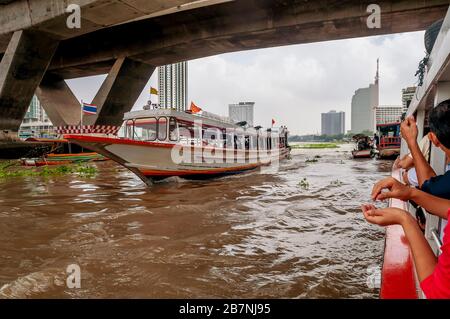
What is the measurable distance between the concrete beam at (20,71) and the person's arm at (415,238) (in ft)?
52.0

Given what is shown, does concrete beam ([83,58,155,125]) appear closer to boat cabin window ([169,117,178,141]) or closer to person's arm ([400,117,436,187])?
boat cabin window ([169,117,178,141])

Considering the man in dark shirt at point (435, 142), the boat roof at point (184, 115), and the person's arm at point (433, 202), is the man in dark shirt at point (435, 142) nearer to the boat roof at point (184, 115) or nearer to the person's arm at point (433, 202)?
the person's arm at point (433, 202)

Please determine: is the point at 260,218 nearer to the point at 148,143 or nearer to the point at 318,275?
the point at 318,275

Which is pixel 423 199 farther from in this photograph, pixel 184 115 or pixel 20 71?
pixel 20 71

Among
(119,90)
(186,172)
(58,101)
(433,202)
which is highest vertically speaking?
(119,90)

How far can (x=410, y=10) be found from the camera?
Result: 465 inches

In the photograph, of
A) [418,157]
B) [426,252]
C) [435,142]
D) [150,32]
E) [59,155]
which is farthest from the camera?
[59,155]

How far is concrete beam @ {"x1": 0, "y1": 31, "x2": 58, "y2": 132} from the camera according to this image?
13.4 metres

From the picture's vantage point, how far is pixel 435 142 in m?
1.62

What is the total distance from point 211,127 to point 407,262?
34.6 feet

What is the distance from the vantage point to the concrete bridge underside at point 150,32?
12.0 meters

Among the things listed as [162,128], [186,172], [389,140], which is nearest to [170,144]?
[162,128]

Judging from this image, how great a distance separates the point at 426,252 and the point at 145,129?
9.47 m

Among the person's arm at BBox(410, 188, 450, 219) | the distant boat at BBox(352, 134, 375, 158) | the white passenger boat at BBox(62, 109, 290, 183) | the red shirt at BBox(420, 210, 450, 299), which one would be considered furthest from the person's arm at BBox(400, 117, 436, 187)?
the distant boat at BBox(352, 134, 375, 158)
